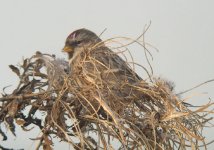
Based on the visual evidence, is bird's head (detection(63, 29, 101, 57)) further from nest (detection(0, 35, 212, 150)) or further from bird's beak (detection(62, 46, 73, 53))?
nest (detection(0, 35, 212, 150))

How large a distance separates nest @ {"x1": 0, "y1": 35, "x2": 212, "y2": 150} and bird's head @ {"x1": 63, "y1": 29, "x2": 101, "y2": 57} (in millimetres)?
2825

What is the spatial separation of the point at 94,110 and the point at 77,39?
11.0 feet

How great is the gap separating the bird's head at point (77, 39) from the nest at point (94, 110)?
2.82 metres

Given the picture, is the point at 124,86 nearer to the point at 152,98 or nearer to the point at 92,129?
the point at 152,98

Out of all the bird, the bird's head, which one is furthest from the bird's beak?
the bird

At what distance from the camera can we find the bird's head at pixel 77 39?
460 centimetres

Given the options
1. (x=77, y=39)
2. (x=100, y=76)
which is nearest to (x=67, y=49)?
(x=77, y=39)

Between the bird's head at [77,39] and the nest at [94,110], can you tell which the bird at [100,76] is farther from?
the bird's head at [77,39]

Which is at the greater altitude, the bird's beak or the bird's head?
the bird's head

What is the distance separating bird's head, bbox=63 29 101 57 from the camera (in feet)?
15.1

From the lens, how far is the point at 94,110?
4.96ft

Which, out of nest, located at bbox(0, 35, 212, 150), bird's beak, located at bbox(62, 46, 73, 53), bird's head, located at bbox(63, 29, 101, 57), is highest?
bird's head, located at bbox(63, 29, 101, 57)

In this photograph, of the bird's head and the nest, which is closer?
the nest

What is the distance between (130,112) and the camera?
165 cm
